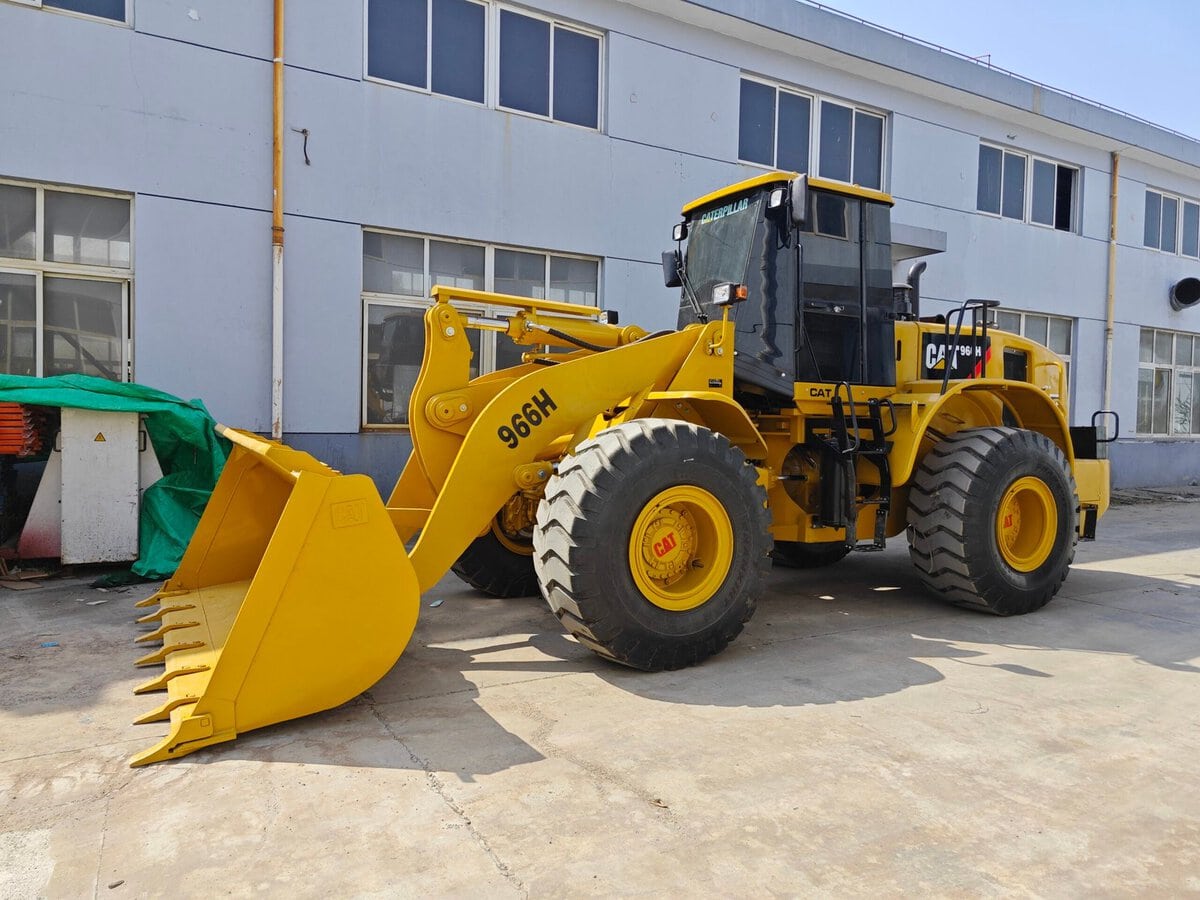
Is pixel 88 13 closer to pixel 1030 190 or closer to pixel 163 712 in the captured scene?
pixel 163 712

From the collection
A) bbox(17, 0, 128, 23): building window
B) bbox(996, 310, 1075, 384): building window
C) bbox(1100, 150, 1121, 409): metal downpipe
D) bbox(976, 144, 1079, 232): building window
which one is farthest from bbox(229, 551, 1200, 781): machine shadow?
bbox(1100, 150, 1121, 409): metal downpipe

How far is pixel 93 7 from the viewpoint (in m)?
7.36

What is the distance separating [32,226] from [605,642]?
6471 mm

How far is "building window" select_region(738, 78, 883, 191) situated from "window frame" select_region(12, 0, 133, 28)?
22.6 feet

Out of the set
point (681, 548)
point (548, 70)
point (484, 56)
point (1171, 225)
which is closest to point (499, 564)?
point (681, 548)

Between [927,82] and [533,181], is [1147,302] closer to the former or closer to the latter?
[927,82]

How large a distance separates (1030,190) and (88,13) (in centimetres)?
1372

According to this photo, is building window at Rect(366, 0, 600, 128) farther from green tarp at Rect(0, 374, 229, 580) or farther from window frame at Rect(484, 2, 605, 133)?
green tarp at Rect(0, 374, 229, 580)

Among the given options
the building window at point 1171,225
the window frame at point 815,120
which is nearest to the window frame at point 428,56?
the window frame at point 815,120

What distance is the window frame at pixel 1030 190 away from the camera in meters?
13.9

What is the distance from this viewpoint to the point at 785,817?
9.50 ft

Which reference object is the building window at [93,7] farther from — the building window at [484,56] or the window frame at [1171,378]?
the window frame at [1171,378]

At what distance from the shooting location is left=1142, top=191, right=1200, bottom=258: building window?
16.5 metres

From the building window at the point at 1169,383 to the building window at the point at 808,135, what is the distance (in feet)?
25.5
